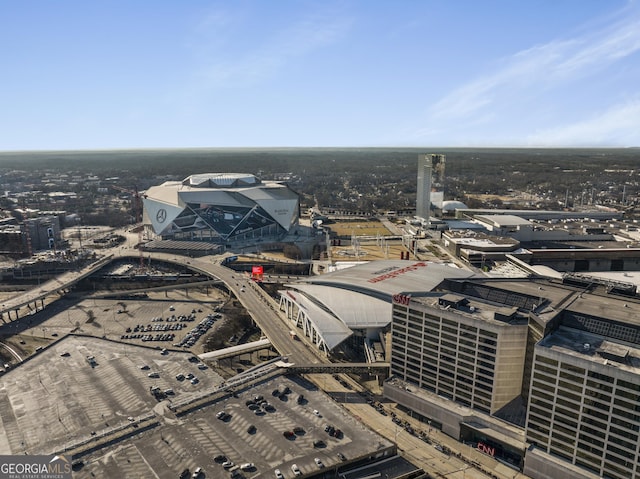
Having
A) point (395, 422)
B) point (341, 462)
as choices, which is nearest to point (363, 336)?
point (395, 422)

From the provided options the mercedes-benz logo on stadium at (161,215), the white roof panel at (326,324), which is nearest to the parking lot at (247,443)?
the white roof panel at (326,324)

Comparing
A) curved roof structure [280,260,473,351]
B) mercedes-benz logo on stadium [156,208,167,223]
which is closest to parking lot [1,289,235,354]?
curved roof structure [280,260,473,351]

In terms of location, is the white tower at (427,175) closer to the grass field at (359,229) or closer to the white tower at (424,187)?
the white tower at (424,187)

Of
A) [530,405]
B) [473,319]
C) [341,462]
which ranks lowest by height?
[341,462]

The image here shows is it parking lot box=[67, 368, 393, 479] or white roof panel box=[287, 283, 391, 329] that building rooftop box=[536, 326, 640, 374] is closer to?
parking lot box=[67, 368, 393, 479]

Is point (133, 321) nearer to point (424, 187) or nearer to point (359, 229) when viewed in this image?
point (359, 229)

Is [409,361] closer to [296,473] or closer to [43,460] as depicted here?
[296,473]

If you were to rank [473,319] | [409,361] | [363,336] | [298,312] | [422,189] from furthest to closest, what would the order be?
[422,189]
[298,312]
[363,336]
[409,361]
[473,319]
